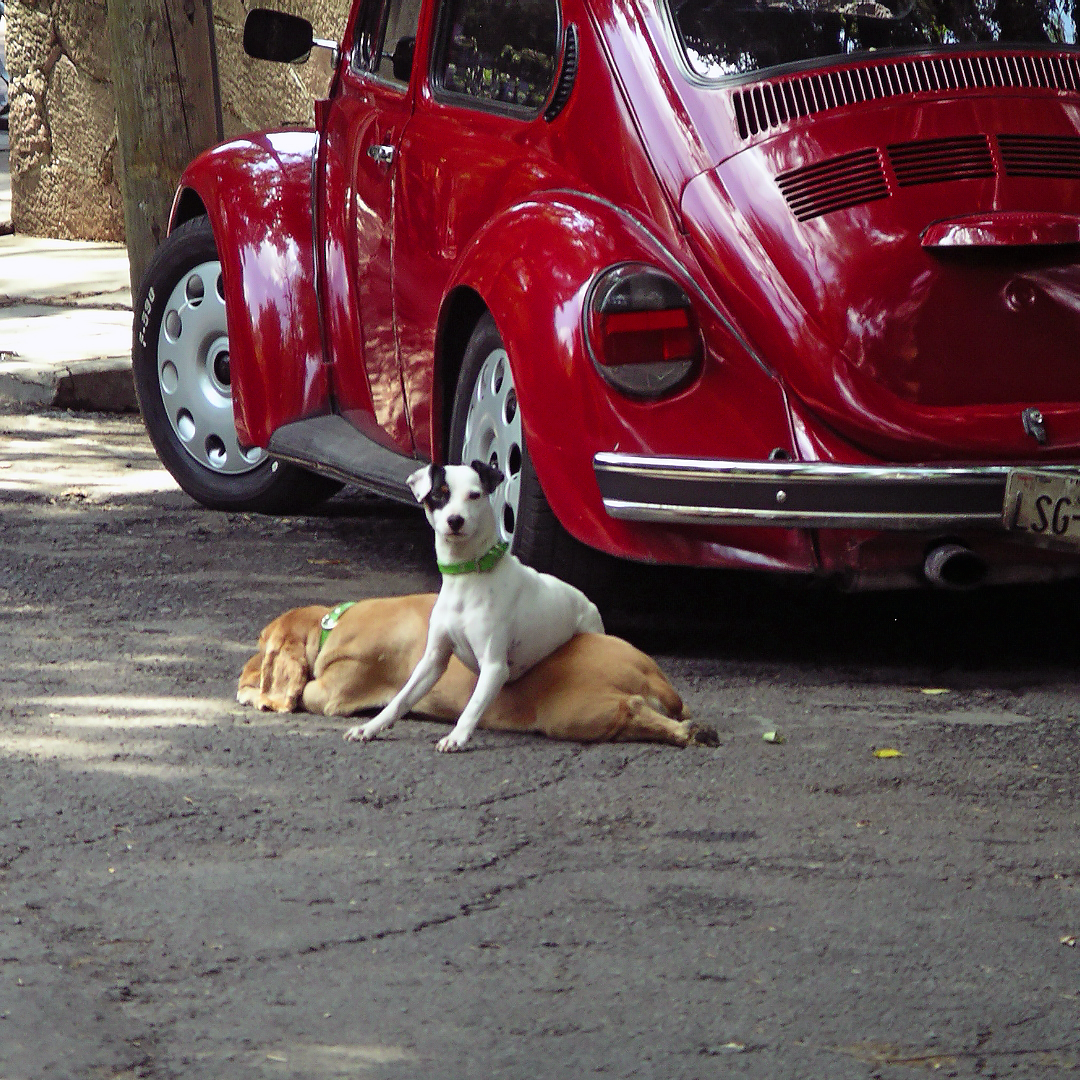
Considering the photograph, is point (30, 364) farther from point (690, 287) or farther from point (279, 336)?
point (690, 287)

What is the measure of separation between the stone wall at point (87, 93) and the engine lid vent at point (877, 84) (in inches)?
327

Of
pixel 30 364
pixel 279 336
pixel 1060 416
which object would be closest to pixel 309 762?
pixel 1060 416

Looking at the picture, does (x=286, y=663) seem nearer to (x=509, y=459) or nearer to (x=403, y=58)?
(x=509, y=459)

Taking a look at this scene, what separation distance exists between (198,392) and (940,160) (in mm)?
3110

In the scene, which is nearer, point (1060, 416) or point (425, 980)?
point (425, 980)

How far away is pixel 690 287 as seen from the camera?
4.62 meters

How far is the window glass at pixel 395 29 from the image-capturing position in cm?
597

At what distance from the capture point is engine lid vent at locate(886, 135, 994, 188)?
4613mm

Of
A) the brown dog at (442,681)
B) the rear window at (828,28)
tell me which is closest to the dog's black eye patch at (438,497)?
the brown dog at (442,681)

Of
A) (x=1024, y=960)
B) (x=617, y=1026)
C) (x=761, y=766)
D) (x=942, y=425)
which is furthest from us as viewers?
(x=942, y=425)

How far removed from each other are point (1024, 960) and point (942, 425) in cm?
172

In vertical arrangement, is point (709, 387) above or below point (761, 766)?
above

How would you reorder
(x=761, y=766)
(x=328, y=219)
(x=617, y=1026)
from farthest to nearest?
(x=328, y=219) < (x=761, y=766) < (x=617, y=1026)

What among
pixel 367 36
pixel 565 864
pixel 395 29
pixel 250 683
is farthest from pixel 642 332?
pixel 367 36
